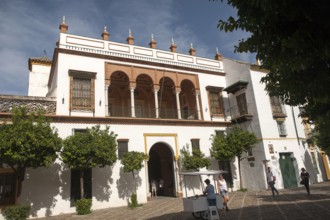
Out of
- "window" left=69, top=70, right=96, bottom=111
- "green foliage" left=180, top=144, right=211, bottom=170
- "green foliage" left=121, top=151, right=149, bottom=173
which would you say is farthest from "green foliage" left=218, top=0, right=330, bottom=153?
"window" left=69, top=70, right=96, bottom=111

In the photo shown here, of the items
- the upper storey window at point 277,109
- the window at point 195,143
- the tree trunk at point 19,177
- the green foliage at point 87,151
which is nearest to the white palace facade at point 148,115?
the upper storey window at point 277,109

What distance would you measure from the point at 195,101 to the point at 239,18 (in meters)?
18.5

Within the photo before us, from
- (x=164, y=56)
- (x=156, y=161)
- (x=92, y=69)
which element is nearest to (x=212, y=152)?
(x=156, y=161)

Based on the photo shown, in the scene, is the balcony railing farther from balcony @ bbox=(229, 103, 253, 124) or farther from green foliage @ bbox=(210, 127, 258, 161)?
green foliage @ bbox=(210, 127, 258, 161)

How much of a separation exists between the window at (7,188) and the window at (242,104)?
1722cm

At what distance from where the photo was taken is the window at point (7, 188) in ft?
47.1

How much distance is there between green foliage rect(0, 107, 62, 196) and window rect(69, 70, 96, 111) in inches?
139

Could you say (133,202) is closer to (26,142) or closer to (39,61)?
(26,142)

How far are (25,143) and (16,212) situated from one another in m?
3.44

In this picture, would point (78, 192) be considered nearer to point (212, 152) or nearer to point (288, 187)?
point (212, 152)

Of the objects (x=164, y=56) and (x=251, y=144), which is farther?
(x=164, y=56)

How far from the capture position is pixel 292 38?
4.37 m

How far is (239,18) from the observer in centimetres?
541

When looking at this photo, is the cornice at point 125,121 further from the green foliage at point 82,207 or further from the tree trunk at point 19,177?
the green foliage at point 82,207
